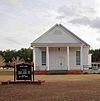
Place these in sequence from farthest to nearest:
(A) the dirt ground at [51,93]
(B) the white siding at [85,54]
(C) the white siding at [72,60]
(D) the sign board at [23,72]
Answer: (B) the white siding at [85,54], (C) the white siding at [72,60], (D) the sign board at [23,72], (A) the dirt ground at [51,93]

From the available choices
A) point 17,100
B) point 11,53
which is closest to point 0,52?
point 11,53

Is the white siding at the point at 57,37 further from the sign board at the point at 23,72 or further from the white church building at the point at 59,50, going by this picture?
the sign board at the point at 23,72

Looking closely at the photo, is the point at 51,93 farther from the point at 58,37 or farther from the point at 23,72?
the point at 58,37

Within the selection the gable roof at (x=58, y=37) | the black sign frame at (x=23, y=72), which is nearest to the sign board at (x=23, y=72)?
the black sign frame at (x=23, y=72)

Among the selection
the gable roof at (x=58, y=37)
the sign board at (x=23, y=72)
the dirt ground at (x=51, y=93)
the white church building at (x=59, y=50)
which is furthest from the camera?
the gable roof at (x=58, y=37)

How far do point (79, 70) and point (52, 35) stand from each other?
6625 millimetres

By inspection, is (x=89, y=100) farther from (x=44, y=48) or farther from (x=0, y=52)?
(x=0, y=52)

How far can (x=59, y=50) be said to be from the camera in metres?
58.8

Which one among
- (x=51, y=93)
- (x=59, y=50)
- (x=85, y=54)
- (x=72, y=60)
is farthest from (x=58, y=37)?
(x=51, y=93)

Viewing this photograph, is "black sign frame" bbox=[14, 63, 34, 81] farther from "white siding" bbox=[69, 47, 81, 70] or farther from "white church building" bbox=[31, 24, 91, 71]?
"white siding" bbox=[69, 47, 81, 70]

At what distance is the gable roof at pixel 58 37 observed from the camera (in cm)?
5728

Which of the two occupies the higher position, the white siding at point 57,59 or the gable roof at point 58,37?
the gable roof at point 58,37

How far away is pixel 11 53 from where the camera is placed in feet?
447

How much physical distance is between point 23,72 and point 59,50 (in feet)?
98.0
